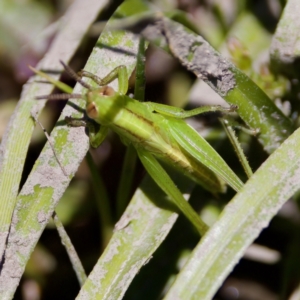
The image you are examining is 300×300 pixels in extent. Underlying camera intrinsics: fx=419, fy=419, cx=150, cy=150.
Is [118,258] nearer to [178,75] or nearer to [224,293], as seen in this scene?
[224,293]

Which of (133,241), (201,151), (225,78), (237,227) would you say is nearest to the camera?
(237,227)

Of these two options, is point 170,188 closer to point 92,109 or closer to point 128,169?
point 128,169

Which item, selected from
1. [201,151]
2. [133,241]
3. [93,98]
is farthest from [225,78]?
[133,241]

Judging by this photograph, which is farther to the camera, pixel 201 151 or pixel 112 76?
pixel 201 151

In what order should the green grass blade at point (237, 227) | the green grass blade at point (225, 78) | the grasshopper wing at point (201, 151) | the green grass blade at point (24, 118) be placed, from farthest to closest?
the grasshopper wing at point (201, 151), the green grass blade at point (24, 118), the green grass blade at point (225, 78), the green grass blade at point (237, 227)

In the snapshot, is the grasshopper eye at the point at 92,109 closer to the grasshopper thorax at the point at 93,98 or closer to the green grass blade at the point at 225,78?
the grasshopper thorax at the point at 93,98

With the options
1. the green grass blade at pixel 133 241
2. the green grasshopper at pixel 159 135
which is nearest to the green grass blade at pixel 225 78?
the green grasshopper at pixel 159 135

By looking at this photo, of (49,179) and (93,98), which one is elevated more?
(93,98)

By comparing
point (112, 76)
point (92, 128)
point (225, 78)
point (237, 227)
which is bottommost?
point (92, 128)
